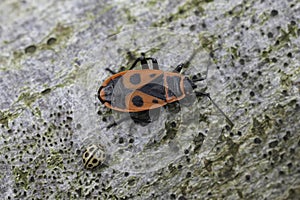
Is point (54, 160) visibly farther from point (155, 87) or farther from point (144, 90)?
point (155, 87)

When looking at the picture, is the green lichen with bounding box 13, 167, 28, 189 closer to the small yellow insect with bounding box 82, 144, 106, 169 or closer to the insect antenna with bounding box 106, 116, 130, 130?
the small yellow insect with bounding box 82, 144, 106, 169

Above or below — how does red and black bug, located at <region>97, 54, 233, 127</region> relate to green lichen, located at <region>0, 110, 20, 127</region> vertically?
below

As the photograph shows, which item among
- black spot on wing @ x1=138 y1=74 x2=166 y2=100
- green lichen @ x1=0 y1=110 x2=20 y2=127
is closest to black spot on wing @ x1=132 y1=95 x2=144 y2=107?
black spot on wing @ x1=138 y1=74 x2=166 y2=100

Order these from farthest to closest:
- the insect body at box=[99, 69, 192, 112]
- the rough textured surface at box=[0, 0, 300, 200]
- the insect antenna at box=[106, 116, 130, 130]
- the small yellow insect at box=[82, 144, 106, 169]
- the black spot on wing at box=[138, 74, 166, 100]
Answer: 1. the black spot on wing at box=[138, 74, 166, 100]
2. the insect body at box=[99, 69, 192, 112]
3. the insect antenna at box=[106, 116, 130, 130]
4. the rough textured surface at box=[0, 0, 300, 200]
5. the small yellow insect at box=[82, 144, 106, 169]

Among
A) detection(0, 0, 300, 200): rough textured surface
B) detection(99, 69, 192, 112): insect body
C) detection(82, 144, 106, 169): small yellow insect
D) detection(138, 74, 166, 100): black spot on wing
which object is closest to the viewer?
detection(82, 144, 106, 169): small yellow insect

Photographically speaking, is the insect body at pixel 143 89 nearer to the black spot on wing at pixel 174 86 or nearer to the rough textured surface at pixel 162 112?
the black spot on wing at pixel 174 86

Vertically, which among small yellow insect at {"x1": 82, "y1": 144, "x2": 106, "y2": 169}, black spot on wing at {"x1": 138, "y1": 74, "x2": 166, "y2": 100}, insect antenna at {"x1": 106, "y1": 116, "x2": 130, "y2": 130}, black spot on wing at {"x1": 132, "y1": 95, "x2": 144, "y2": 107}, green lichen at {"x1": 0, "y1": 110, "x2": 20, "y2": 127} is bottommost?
small yellow insect at {"x1": 82, "y1": 144, "x2": 106, "y2": 169}

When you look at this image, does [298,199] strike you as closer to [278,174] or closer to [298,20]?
[278,174]

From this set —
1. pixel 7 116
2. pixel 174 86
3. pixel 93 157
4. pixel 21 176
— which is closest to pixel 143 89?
pixel 174 86
